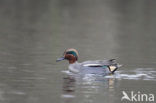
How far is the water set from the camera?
531 inches

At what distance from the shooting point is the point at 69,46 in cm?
2156

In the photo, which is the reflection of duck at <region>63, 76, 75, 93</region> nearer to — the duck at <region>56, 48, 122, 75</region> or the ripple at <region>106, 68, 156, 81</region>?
the duck at <region>56, 48, 122, 75</region>

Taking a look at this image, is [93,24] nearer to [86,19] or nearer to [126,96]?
[86,19]

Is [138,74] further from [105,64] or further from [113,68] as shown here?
[105,64]

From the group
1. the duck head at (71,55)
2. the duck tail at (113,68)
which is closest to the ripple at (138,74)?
the duck tail at (113,68)

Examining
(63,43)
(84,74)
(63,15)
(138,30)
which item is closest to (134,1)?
(63,15)

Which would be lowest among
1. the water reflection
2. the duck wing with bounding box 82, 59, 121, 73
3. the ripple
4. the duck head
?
the water reflection

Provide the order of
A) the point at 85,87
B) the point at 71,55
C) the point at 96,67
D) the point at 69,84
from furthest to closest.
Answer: the point at 71,55
the point at 96,67
the point at 69,84
the point at 85,87

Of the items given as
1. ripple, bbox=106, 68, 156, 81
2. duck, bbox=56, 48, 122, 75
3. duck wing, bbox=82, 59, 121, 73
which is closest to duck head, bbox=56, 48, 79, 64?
duck, bbox=56, 48, 122, 75

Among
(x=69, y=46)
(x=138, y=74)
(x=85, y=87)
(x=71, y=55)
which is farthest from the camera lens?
(x=69, y=46)

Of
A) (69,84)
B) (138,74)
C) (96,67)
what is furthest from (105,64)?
(69,84)

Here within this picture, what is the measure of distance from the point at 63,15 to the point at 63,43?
11765 mm

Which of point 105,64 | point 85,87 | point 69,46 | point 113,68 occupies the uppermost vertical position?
point 69,46

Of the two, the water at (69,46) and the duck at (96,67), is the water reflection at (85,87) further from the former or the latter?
the duck at (96,67)
